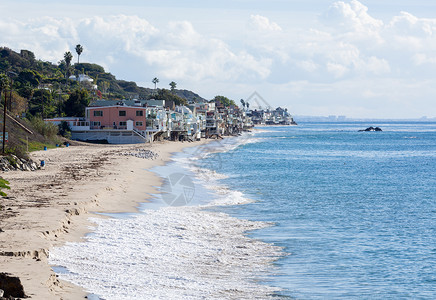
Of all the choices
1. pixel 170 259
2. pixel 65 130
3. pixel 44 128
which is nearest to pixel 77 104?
pixel 65 130

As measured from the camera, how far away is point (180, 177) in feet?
175

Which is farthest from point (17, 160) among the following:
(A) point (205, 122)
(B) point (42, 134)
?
(A) point (205, 122)

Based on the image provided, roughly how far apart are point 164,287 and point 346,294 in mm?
6105

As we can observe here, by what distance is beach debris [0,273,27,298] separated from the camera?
520 inches

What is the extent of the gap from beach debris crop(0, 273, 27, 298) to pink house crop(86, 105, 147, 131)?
88.9 m

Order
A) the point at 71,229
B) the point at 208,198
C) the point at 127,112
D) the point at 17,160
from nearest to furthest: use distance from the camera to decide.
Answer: the point at 71,229, the point at 208,198, the point at 17,160, the point at 127,112

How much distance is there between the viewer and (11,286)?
13281mm

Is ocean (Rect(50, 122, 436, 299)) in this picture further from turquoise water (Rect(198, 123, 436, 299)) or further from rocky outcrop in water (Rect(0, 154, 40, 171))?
rocky outcrop in water (Rect(0, 154, 40, 171))

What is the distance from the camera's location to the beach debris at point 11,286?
13211 millimetres

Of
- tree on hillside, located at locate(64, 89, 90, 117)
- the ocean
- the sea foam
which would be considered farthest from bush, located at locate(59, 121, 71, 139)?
the sea foam

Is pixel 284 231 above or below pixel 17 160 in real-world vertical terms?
below

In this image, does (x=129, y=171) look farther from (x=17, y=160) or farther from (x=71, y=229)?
(x=71, y=229)

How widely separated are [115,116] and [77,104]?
12.3m

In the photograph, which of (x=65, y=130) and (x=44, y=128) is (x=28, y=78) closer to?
(x=65, y=130)
